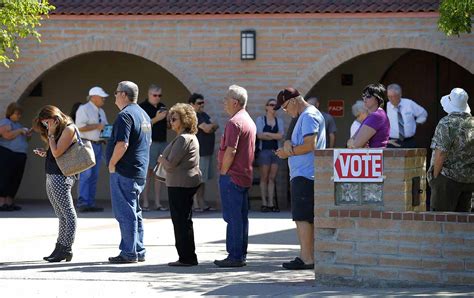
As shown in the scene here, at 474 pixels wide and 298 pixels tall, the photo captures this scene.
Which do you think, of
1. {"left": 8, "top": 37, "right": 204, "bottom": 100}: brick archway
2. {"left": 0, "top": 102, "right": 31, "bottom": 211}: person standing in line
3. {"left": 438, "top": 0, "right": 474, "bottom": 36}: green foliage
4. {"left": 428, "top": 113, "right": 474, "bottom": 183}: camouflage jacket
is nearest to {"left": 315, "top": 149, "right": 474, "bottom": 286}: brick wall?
{"left": 428, "top": 113, "right": 474, "bottom": 183}: camouflage jacket

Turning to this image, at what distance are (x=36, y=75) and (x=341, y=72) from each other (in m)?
5.72

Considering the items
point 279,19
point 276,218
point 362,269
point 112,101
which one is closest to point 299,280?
point 362,269

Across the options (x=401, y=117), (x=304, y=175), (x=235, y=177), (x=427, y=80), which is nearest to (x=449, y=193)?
(x=304, y=175)

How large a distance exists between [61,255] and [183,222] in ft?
4.54

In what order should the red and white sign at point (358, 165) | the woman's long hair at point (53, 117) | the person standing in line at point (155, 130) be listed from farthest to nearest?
1. the person standing in line at point (155, 130)
2. the woman's long hair at point (53, 117)
3. the red and white sign at point (358, 165)

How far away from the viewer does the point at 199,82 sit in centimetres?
1989

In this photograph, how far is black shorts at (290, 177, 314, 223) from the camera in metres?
11.5

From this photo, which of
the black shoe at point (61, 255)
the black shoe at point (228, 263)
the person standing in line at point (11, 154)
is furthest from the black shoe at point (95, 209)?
the black shoe at point (228, 263)

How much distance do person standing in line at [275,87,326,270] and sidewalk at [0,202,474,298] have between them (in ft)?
0.88

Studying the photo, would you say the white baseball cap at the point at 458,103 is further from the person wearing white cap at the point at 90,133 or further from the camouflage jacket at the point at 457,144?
the person wearing white cap at the point at 90,133

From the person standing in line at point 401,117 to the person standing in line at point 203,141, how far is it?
303cm

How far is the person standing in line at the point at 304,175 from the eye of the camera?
11.5 metres

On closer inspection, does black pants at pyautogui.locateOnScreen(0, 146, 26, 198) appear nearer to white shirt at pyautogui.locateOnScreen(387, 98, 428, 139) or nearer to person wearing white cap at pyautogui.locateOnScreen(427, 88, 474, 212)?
white shirt at pyautogui.locateOnScreen(387, 98, 428, 139)

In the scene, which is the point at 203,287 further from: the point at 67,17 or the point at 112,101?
the point at 112,101
